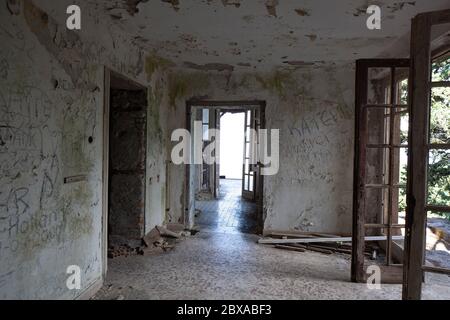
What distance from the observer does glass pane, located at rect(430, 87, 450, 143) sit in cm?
497

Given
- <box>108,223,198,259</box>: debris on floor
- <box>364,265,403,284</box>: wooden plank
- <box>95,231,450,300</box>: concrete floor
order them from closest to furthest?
1. <box>95,231,450,300</box>: concrete floor
2. <box>364,265,403,284</box>: wooden plank
3. <box>108,223,198,259</box>: debris on floor

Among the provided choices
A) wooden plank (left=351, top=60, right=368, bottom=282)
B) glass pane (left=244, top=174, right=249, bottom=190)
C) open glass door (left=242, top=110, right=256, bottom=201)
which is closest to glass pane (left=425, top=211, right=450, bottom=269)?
wooden plank (left=351, top=60, right=368, bottom=282)

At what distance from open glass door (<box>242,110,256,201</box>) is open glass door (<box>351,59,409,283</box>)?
10.6 feet

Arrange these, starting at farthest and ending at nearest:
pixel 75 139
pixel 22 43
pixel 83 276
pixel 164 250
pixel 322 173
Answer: pixel 322 173 → pixel 164 250 → pixel 83 276 → pixel 75 139 → pixel 22 43

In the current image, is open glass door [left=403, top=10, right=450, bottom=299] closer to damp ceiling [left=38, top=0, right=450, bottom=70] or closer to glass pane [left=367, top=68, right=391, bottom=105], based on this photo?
damp ceiling [left=38, top=0, right=450, bottom=70]

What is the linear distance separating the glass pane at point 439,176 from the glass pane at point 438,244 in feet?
1.03

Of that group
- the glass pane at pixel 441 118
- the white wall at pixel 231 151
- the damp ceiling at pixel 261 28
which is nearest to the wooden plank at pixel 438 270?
the damp ceiling at pixel 261 28

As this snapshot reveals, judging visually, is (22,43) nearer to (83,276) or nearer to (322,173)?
(83,276)

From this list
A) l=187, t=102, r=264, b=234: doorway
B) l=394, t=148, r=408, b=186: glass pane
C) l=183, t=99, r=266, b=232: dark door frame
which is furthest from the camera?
l=187, t=102, r=264, b=234: doorway

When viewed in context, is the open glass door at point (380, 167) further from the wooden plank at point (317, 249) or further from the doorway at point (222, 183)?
the doorway at point (222, 183)

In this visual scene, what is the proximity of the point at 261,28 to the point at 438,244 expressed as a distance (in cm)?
343

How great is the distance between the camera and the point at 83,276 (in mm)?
2859
